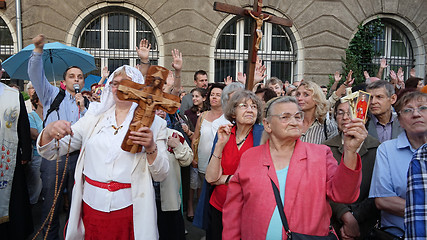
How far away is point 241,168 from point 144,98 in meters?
0.86

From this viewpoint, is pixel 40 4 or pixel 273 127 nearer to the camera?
pixel 273 127

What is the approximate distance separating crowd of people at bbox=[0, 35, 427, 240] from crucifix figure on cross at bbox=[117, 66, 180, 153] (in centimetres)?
1

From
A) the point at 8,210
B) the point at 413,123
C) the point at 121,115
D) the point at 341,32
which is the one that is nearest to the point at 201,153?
the point at 121,115

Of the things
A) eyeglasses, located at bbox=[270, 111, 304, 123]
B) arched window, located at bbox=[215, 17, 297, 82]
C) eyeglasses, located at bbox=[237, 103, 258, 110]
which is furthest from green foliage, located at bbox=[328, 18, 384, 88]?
eyeglasses, located at bbox=[270, 111, 304, 123]

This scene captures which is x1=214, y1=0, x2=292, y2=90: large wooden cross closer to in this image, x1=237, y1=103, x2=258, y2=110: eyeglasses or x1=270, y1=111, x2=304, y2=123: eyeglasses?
x1=237, y1=103, x2=258, y2=110: eyeglasses

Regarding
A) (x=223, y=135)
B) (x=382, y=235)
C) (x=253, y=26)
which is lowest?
(x=382, y=235)

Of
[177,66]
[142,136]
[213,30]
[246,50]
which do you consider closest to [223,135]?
[142,136]

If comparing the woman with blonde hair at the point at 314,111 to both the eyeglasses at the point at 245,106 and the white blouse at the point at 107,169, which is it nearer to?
the eyeglasses at the point at 245,106

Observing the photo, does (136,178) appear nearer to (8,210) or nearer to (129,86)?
(129,86)

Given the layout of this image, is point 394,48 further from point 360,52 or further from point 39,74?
point 39,74

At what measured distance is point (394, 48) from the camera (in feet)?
43.8

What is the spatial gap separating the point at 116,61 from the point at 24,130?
30.5 ft

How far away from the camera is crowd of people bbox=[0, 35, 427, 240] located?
80.3 inches

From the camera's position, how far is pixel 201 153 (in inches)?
178
